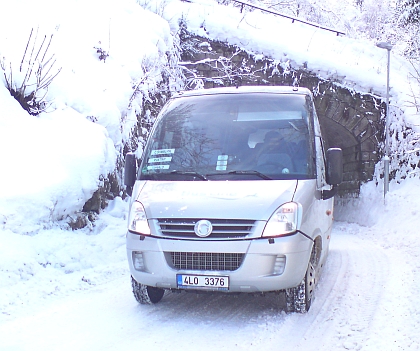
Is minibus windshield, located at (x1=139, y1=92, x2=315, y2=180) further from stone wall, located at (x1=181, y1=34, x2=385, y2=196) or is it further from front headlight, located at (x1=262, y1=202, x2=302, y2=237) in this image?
stone wall, located at (x1=181, y1=34, x2=385, y2=196)

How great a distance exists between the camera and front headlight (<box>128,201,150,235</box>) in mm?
4590

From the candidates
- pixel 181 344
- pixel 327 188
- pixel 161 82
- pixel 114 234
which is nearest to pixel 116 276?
pixel 114 234

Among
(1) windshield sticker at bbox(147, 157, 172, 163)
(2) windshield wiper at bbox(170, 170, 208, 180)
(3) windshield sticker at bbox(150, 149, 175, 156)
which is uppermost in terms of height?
(3) windshield sticker at bbox(150, 149, 175, 156)

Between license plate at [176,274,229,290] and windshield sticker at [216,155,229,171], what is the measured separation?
112 centimetres


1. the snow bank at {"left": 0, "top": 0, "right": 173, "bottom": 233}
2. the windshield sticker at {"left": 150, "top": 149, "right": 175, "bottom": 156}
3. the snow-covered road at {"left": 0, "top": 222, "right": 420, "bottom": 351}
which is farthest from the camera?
the snow bank at {"left": 0, "top": 0, "right": 173, "bottom": 233}

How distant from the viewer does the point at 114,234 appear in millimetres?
7496

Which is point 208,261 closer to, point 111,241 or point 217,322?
point 217,322

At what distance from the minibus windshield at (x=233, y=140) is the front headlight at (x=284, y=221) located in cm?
44

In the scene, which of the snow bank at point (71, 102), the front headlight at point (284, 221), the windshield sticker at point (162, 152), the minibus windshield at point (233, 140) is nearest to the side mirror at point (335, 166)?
the minibus windshield at point (233, 140)

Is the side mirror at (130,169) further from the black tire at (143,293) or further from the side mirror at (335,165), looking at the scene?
the side mirror at (335,165)

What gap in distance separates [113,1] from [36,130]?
7.75 meters

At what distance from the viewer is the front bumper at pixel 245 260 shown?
4.28 m

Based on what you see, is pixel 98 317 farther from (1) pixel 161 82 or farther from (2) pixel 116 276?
(1) pixel 161 82

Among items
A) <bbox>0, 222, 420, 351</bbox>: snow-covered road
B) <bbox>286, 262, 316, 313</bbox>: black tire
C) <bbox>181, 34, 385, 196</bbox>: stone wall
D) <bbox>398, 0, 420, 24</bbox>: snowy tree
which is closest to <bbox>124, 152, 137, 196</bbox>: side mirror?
<bbox>0, 222, 420, 351</bbox>: snow-covered road
